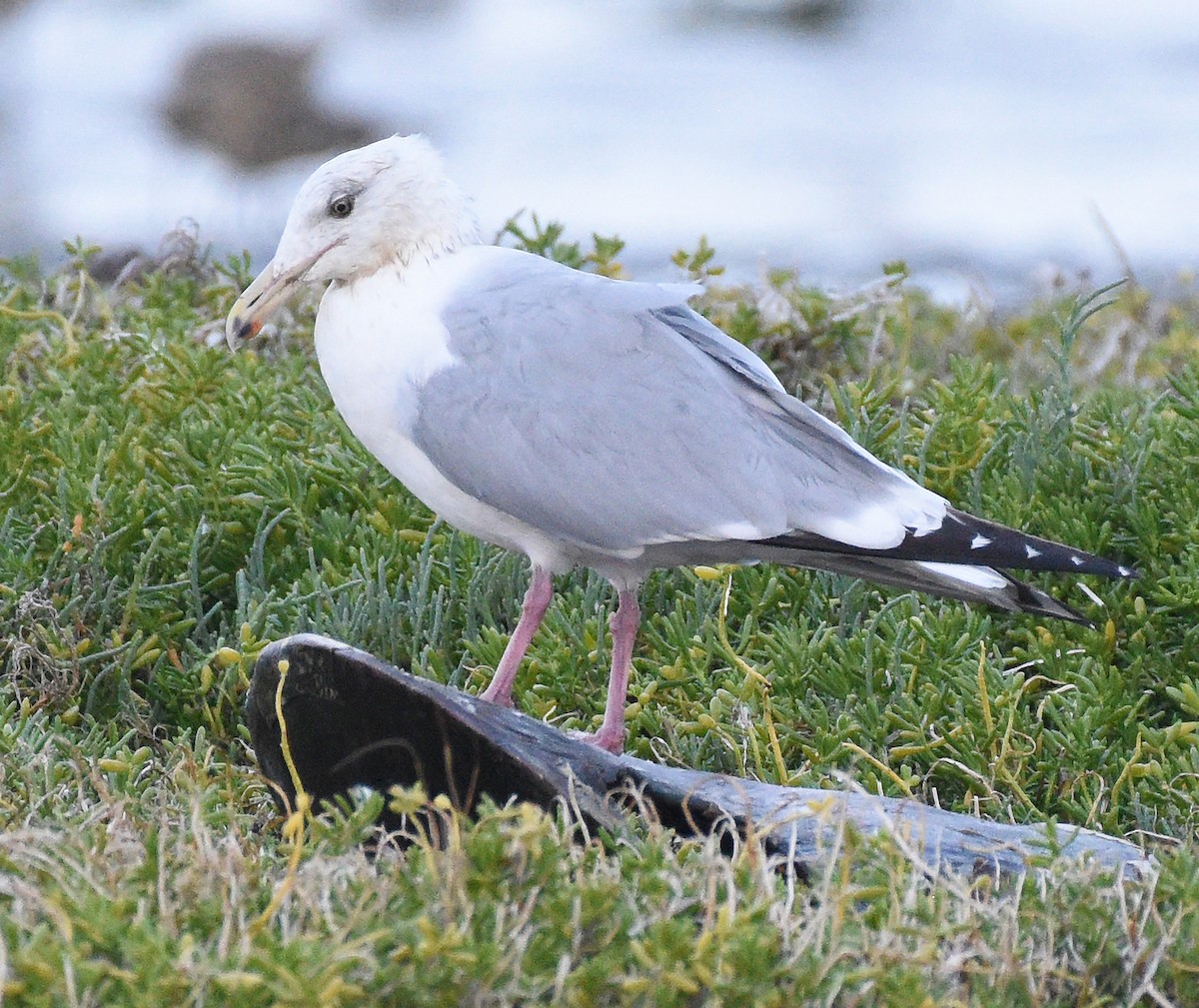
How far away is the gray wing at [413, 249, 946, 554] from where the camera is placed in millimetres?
3186

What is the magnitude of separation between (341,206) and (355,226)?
0.05 m

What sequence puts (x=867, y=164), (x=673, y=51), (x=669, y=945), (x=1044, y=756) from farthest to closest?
(x=673, y=51) < (x=867, y=164) < (x=1044, y=756) < (x=669, y=945)

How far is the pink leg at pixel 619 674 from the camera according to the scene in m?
3.36

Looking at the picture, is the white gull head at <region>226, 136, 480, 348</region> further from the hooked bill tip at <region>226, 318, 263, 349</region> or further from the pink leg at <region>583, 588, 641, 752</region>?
the pink leg at <region>583, 588, 641, 752</region>

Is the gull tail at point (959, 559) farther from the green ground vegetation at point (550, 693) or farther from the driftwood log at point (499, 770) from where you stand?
the driftwood log at point (499, 770)

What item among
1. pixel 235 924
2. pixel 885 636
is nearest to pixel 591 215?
pixel 885 636

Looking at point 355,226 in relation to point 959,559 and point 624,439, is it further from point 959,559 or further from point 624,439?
Result: point 959,559

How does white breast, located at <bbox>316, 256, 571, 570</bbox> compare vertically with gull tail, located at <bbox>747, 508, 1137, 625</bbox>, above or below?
above

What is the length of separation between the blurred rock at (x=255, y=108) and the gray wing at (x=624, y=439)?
389 inches

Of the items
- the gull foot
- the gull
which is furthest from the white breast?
the gull foot

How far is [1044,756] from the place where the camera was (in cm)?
345

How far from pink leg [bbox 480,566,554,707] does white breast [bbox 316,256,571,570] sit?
0.08 meters

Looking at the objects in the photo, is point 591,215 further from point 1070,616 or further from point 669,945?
point 669,945

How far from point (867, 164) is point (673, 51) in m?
3.42
